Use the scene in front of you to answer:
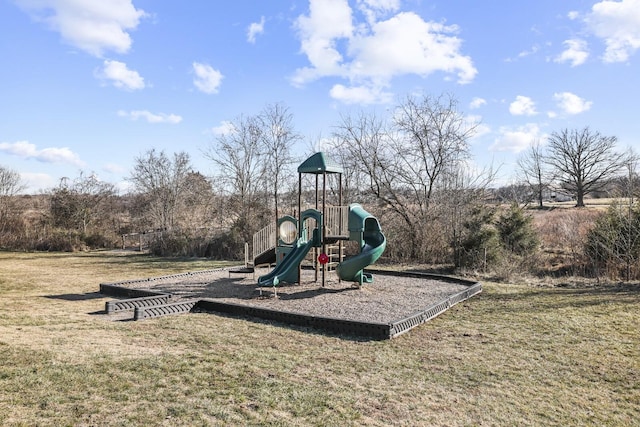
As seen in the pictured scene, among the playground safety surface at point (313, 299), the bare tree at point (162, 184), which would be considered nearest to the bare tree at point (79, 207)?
the bare tree at point (162, 184)

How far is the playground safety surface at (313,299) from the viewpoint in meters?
7.16

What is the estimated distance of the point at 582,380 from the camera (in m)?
4.75

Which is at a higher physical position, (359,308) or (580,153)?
(580,153)

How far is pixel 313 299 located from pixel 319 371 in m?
4.35

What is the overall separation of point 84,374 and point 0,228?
27.4 metres

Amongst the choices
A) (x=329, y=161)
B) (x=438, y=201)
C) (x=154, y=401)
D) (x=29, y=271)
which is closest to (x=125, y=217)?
(x=29, y=271)

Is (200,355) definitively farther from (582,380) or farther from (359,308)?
(582,380)

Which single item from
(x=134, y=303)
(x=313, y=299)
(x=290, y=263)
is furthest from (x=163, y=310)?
(x=290, y=263)

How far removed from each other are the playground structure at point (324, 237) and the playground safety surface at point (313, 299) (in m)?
0.42

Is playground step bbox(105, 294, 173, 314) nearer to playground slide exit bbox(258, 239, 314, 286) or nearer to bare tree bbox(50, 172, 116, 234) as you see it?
playground slide exit bbox(258, 239, 314, 286)

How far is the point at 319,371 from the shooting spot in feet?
16.2

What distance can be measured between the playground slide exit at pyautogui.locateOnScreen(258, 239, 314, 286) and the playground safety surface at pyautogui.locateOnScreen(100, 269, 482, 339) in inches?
12.1

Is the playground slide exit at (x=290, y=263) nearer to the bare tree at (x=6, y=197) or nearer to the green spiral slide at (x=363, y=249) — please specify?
the green spiral slide at (x=363, y=249)

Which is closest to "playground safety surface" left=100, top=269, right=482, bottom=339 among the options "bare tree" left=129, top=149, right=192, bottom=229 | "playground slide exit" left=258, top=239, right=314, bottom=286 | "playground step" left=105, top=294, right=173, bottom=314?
"playground step" left=105, top=294, right=173, bottom=314
